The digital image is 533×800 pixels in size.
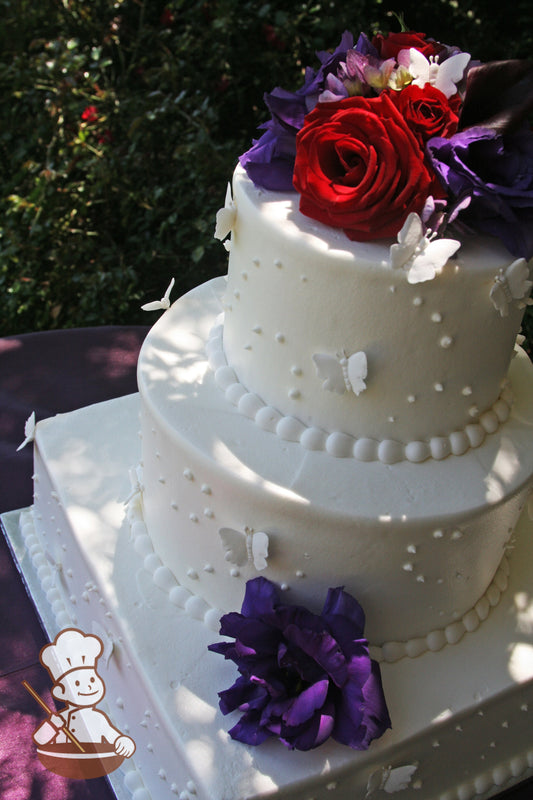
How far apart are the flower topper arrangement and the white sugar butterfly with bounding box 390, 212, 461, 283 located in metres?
0.04

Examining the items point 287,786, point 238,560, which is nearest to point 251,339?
point 238,560

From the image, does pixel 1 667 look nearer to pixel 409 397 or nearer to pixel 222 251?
pixel 409 397

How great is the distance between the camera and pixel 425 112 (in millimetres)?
1542

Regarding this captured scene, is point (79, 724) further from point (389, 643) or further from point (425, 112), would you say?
point (425, 112)

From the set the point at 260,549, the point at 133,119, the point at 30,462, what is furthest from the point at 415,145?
the point at 133,119

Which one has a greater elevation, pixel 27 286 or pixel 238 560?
pixel 238 560

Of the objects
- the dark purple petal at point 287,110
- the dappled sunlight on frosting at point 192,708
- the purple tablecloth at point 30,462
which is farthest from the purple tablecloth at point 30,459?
the dark purple petal at point 287,110

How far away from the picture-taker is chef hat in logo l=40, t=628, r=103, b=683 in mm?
2037

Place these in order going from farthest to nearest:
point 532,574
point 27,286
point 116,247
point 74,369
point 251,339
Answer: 1. point 116,247
2. point 27,286
3. point 74,369
4. point 532,574
5. point 251,339

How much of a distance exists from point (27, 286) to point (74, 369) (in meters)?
1.07

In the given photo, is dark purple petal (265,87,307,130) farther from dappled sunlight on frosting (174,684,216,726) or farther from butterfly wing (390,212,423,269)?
dappled sunlight on frosting (174,684,216,726)

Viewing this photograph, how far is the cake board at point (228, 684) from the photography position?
1.66 m

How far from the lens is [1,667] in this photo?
2.14 metres

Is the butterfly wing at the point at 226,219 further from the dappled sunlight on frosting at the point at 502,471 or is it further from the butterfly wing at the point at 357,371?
the dappled sunlight on frosting at the point at 502,471
